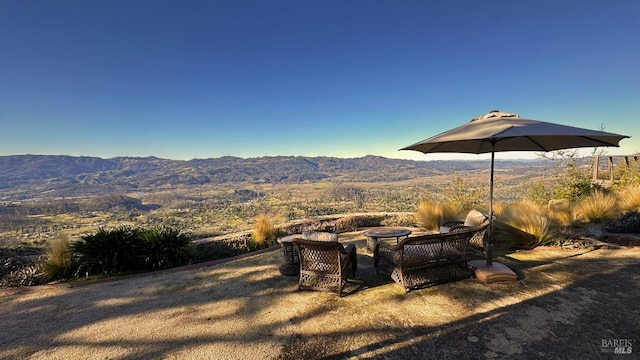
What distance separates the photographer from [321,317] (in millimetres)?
3016

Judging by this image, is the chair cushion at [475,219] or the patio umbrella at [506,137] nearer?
the patio umbrella at [506,137]

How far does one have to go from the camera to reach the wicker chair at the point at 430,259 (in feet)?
11.3

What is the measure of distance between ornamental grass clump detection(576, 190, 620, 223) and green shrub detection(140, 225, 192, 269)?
8725 millimetres

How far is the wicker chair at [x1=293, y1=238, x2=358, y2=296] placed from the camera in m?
3.40

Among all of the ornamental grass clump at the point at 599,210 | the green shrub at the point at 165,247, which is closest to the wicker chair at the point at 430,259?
the green shrub at the point at 165,247

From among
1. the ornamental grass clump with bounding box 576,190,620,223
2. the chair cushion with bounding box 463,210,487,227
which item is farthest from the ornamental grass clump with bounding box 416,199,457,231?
the ornamental grass clump with bounding box 576,190,620,223

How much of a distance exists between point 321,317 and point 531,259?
155 inches

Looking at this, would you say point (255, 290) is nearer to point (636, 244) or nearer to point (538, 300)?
point (538, 300)

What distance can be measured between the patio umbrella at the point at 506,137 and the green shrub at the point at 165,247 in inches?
187

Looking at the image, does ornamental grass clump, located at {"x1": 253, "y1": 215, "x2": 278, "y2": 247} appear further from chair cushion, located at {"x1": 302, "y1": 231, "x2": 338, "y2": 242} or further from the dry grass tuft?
the dry grass tuft

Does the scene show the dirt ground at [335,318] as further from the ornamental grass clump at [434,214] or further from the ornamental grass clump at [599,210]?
the ornamental grass clump at [434,214]

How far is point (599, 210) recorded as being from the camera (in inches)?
241

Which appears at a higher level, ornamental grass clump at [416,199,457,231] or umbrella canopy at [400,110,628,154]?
umbrella canopy at [400,110,628,154]

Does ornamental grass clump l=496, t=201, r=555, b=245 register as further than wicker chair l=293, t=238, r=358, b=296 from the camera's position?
Yes
